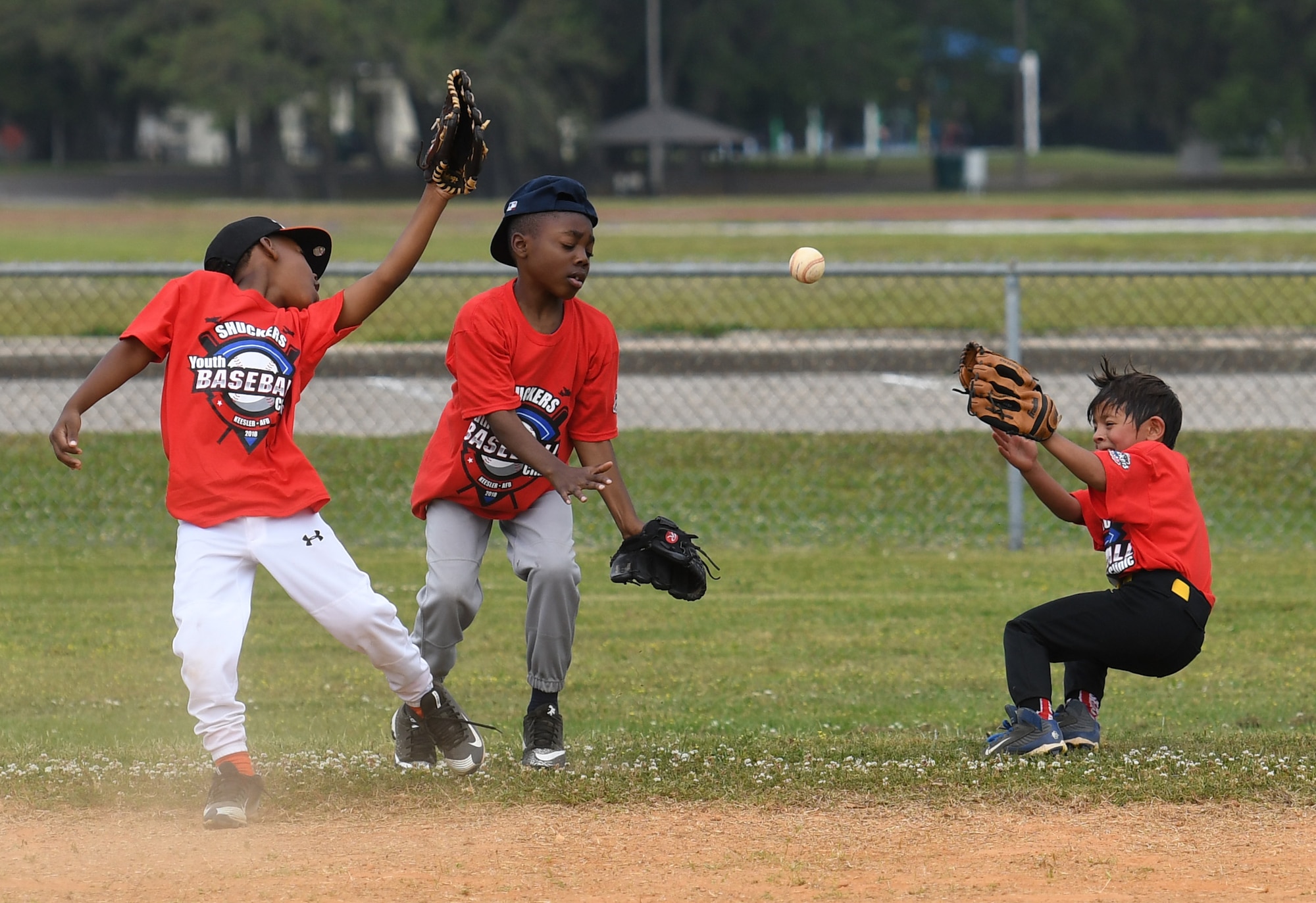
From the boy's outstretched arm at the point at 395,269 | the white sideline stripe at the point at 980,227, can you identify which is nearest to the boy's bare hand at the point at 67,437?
the boy's outstretched arm at the point at 395,269

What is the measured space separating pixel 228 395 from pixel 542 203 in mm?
1023

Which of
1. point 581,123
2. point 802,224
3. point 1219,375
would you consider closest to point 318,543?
point 1219,375

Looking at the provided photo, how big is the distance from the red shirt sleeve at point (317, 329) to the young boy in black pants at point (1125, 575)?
1795 millimetres

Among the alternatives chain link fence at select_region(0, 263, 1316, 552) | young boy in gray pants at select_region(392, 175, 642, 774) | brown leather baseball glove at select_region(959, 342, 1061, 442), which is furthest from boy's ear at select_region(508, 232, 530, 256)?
chain link fence at select_region(0, 263, 1316, 552)

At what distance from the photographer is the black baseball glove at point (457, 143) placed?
14.3ft

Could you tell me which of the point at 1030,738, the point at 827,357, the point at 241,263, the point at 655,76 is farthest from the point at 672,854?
the point at 655,76

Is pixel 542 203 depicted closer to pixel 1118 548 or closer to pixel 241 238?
pixel 241 238

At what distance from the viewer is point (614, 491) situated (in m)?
4.55

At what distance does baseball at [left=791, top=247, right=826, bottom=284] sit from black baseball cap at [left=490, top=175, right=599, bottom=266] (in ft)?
2.64

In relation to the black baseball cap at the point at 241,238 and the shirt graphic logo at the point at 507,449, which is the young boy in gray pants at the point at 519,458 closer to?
the shirt graphic logo at the point at 507,449

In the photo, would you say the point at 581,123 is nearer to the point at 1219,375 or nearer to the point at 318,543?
the point at 1219,375

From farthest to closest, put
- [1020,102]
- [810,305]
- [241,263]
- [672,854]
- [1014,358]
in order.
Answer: [1020,102]
[810,305]
[1014,358]
[241,263]
[672,854]

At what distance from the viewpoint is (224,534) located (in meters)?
4.18

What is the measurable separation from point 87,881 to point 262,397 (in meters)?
1.24
